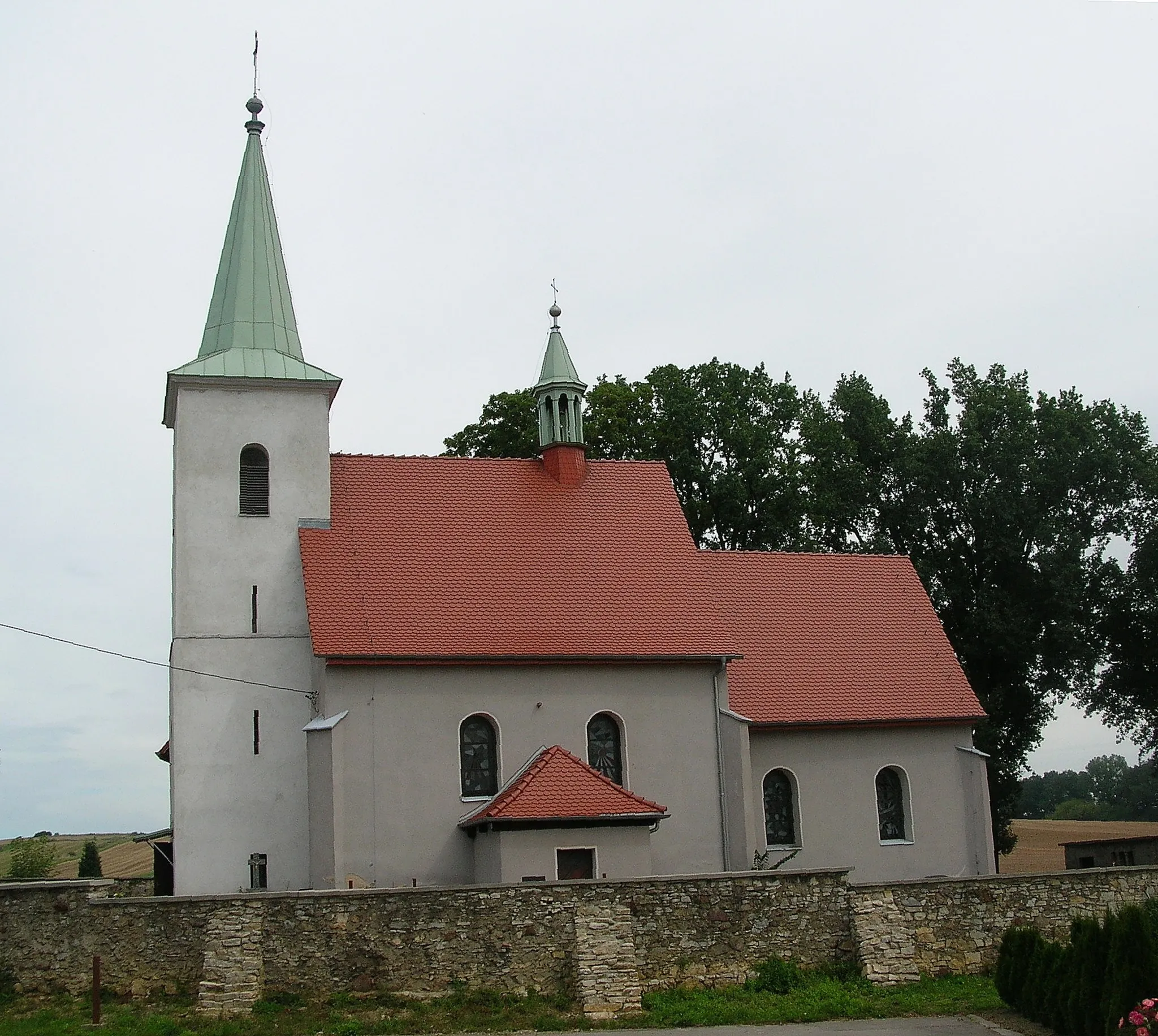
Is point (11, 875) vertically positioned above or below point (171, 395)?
below

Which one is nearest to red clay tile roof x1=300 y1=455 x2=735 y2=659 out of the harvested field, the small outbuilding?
the small outbuilding

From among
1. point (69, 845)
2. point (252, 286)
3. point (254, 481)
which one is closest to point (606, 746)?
point (254, 481)

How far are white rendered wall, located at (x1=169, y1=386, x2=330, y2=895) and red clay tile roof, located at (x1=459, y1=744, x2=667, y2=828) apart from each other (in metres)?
3.99

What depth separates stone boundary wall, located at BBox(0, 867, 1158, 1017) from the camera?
61.6 ft

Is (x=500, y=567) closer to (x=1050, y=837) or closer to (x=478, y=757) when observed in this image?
(x=478, y=757)

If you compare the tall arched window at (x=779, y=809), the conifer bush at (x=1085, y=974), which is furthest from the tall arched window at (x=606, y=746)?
the conifer bush at (x=1085, y=974)

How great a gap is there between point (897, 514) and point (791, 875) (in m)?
23.8

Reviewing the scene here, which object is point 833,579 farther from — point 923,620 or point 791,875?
point 791,875

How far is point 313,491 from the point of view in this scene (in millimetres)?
28266

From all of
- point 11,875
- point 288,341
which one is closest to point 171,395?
point 288,341

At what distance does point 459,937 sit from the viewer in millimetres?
19172

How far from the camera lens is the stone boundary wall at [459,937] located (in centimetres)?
1877

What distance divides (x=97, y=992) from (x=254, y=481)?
12.2 meters

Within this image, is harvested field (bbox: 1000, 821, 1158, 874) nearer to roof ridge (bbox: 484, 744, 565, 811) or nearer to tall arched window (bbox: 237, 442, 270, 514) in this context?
roof ridge (bbox: 484, 744, 565, 811)
